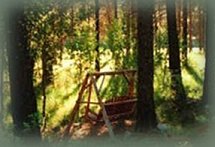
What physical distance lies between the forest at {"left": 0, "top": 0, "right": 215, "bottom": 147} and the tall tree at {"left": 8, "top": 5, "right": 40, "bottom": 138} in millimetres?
11

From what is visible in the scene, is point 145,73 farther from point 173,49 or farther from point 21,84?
point 173,49

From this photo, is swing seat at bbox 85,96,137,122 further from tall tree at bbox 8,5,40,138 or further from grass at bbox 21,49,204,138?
tall tree at bbox 8,5,40,138

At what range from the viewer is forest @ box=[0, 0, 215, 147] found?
5410 mm

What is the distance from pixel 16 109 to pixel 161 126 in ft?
7.11

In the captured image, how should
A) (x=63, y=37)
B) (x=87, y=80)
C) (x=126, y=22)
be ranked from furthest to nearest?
(x=126, y=22)
(x=63, y=37)
(x=87, y=80)

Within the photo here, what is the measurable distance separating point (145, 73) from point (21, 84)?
178 centimetres

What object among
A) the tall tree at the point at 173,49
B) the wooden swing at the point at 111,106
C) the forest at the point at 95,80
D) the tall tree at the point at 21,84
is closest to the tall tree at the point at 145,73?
the forest at the point at 95,80

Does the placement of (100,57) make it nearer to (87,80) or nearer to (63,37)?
(63,37)

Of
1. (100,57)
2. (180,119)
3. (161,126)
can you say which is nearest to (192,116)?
(180,119)

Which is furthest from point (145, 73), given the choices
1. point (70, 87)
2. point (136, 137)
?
point (70, 87)

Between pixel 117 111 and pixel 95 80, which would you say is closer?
pixel 95 80

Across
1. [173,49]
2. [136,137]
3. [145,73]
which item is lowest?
[136,137]

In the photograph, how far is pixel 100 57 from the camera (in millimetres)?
11352

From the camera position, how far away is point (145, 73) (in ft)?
22.0
